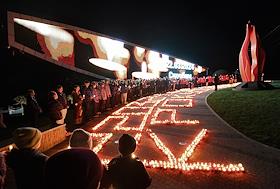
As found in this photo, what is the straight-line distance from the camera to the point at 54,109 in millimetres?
12984

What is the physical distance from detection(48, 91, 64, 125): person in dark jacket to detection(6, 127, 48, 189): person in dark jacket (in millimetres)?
8831

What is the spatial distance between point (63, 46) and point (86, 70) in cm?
332

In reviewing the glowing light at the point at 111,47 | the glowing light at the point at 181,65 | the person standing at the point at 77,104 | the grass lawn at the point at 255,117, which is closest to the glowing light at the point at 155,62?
the glowing light at the point at 181,65

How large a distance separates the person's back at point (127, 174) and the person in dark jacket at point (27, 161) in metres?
0.96

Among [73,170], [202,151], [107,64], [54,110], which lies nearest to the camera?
[73,170]

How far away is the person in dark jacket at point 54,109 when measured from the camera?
42.6 ft

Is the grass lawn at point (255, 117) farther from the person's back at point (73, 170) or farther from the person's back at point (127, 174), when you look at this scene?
the person's back at point (73, 170)

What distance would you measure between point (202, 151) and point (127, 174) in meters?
6.24

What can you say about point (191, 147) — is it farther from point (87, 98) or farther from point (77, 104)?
point (87, 98)

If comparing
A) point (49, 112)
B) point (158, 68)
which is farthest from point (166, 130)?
point (158, 68)

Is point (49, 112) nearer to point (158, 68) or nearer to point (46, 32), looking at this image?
point (46, 32)

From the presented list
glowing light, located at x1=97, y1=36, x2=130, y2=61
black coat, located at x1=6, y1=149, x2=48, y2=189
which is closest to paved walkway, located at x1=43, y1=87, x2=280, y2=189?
black coat, located at x1=6, y1=149, x2=48, y2=189

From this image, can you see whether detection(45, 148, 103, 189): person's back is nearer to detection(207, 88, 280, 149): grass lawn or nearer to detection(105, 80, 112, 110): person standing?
detection(207, 88, 280, 149): grass lawn

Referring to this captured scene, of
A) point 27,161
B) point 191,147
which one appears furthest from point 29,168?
point 191,147
